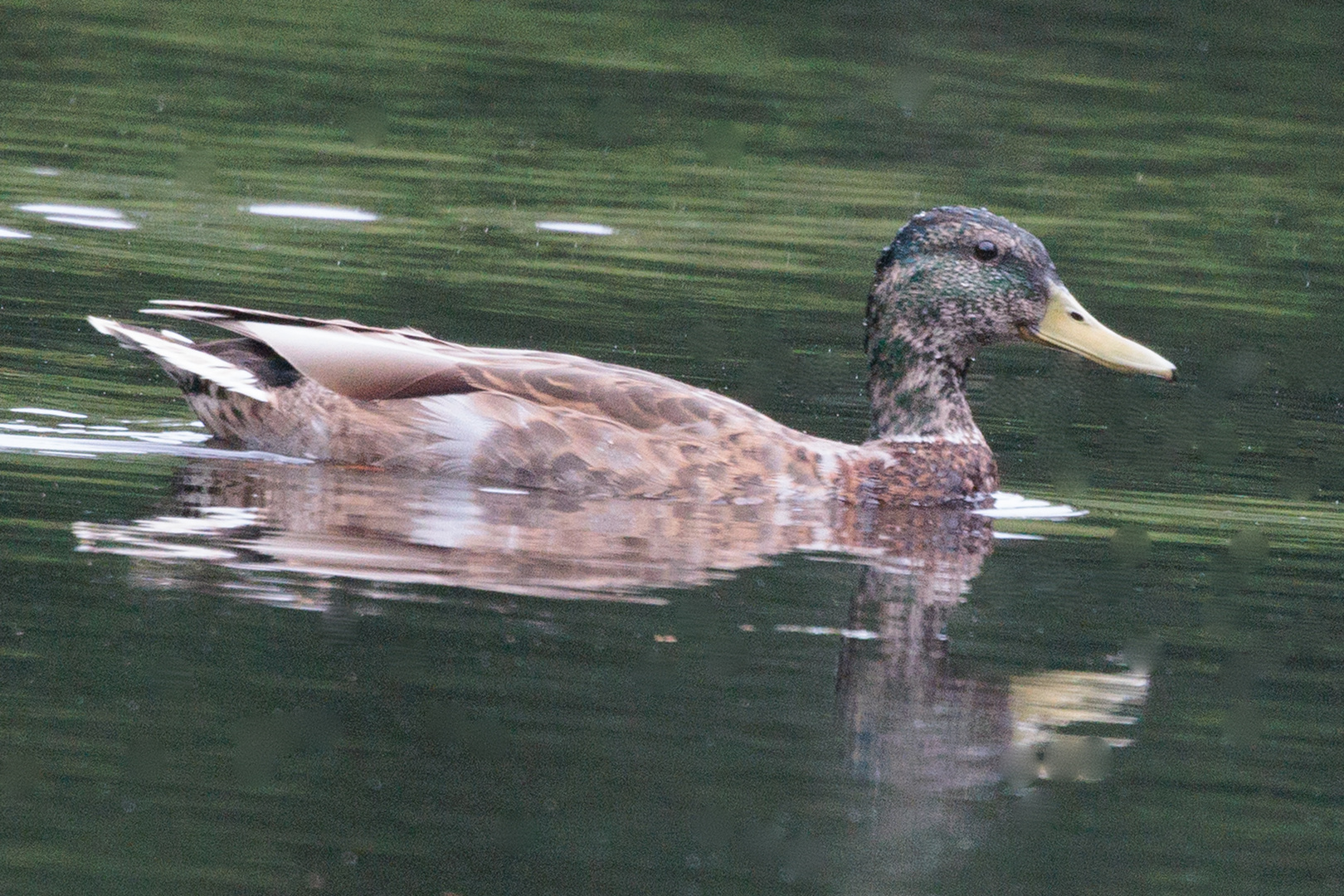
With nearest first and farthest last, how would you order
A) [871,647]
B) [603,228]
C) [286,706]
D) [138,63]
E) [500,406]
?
1. [286,706]
2. [871,647]
3. [500,406]
4. [603,228]
5. [138,63]

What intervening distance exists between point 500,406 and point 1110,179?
36.1ft

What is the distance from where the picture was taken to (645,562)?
8.12 meters

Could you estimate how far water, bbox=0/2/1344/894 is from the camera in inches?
218

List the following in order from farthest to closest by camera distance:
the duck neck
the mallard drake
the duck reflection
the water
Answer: the duck neck < the mallard drake < the duck reflection < the water

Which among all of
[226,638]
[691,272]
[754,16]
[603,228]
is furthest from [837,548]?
[754,16]

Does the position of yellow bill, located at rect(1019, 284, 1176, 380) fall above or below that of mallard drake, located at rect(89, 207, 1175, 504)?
above

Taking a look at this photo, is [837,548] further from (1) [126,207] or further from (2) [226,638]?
(1) [126,207]

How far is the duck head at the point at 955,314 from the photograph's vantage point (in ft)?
33.8

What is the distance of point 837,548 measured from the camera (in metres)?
8.76

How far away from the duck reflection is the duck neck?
0.56m

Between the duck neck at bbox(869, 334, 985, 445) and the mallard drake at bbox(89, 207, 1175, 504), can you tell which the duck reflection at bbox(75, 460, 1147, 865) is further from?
the duck neck at bbox(869, 334, 985, 445)

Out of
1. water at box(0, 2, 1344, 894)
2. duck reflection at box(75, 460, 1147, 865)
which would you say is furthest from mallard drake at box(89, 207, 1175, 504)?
water at box(0, 2, 1344, 894)

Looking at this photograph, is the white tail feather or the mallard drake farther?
the white tail feather

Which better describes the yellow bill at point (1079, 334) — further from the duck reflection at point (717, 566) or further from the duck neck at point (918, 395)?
the duck reflection at point (717, 566)
